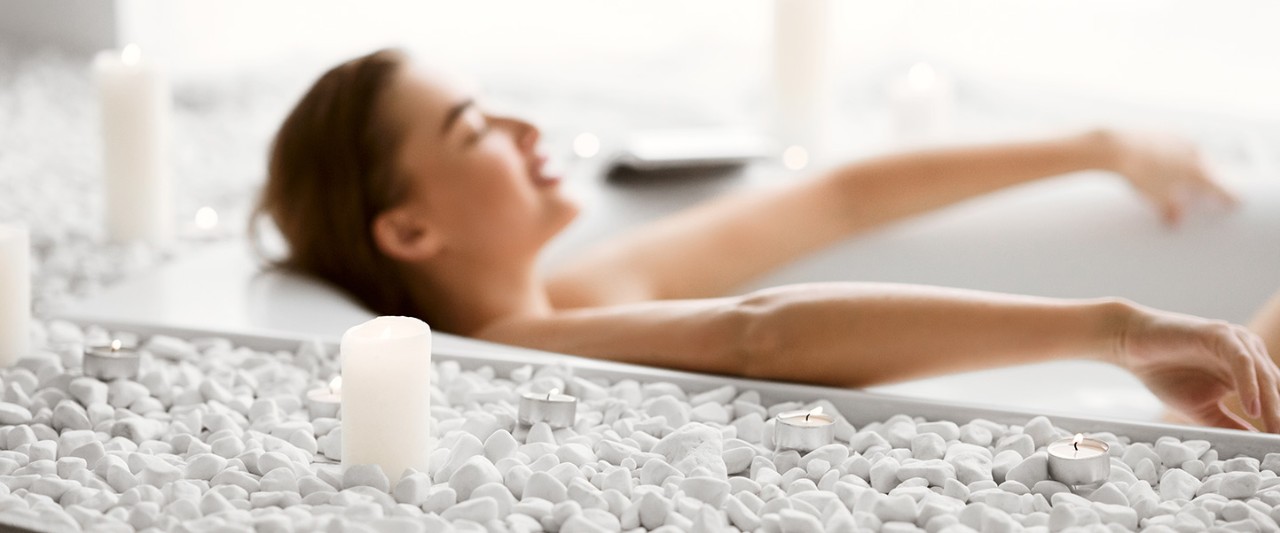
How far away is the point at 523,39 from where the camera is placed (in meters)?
3.59

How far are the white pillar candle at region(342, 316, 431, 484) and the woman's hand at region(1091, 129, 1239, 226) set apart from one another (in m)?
1.24

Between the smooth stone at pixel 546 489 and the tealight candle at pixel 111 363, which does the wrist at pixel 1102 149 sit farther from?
the tealight candle at pixel 111 363

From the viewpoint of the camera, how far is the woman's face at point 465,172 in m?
1.66

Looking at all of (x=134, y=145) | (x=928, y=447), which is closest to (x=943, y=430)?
(x=928, y=447)

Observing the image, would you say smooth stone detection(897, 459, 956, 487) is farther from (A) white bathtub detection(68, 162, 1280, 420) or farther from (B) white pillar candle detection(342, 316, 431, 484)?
(A) white bathtub detection(68, 162, 1280, 420)

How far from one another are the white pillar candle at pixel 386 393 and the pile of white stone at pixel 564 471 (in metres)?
0.03

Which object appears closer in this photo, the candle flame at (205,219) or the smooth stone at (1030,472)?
the smooth stone at (1030,472)

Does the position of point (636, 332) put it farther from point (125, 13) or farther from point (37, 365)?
point (125, 13)

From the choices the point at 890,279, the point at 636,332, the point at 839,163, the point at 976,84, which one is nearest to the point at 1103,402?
the point at 890,279

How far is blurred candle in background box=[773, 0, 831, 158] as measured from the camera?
2.63 m

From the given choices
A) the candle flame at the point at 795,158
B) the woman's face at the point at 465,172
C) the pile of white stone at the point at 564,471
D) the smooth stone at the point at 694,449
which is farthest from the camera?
the candle flame at the point at 795,158

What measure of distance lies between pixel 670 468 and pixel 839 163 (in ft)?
3.55

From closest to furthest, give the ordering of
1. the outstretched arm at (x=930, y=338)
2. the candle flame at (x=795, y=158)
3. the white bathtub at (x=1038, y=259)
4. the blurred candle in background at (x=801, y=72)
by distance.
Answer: the outstretched arm at (x=930, y=338), the white bathtub at (x=1038, y=259), the candle flame at (x=795, y=158), the blurred candle in background at (x=801, y=72)

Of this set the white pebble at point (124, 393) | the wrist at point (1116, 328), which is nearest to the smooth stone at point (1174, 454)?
the wrist at point (1116, 328)
